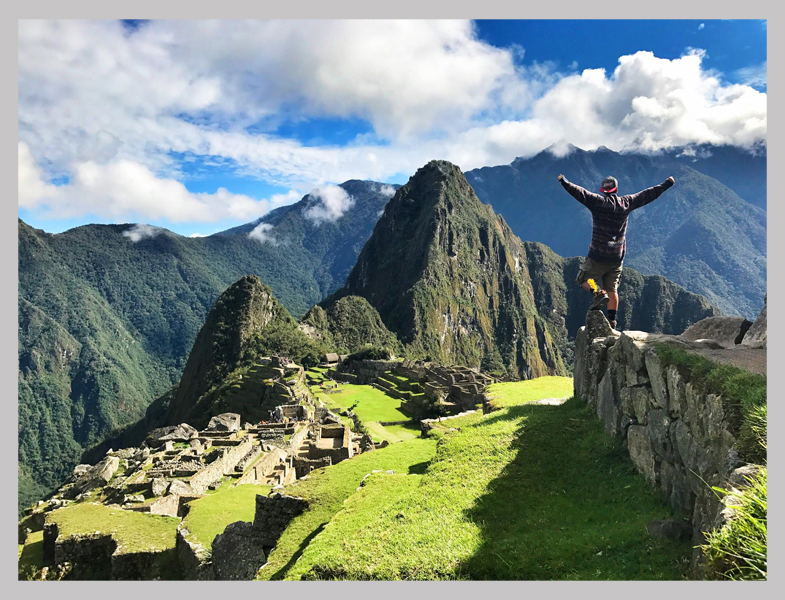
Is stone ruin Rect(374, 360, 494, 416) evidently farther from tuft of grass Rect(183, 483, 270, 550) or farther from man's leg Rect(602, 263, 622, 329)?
man's leg Rect(602, 263, 622, 329)

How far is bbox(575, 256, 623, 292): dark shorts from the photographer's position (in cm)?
839

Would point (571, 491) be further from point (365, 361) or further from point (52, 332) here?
point (52, 332)

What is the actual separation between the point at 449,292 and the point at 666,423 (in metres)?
169

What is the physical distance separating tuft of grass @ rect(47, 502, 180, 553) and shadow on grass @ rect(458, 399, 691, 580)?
28.4ft

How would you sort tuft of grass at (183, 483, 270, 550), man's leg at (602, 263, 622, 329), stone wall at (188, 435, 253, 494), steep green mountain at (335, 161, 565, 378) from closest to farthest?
man's leg at (602, 263, 622, 329) < tuft of grass at (183, 483, 270, 550) < stone wall at (188, 435, 253, 494) < steep green mountain at (335, 161, 565, 378)

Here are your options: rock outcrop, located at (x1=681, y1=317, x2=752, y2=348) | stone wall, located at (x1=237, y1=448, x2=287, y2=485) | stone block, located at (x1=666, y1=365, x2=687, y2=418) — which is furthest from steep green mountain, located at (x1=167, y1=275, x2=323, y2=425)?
stone block, located at (x1=666, y1=365, x2=687, y2=418)

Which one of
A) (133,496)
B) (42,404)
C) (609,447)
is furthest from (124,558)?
(42,404)

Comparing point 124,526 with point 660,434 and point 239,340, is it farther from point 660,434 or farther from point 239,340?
point 239,340

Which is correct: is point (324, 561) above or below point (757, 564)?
below

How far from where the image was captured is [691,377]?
535 cm

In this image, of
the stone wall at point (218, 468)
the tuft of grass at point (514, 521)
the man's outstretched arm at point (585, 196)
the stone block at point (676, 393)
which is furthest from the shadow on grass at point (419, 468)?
the stone wall at point (218, 468)

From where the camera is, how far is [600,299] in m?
9.24

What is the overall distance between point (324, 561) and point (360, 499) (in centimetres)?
165

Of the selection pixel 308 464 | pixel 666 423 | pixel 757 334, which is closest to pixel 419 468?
pixel 666 423
